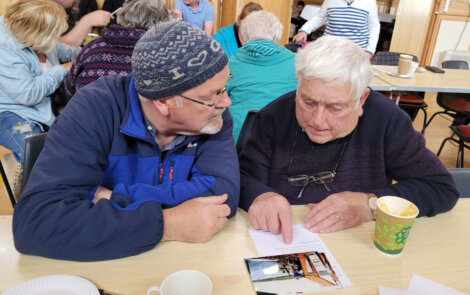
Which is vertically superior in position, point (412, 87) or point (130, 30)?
point (130, 30)

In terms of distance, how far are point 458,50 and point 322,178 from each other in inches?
214

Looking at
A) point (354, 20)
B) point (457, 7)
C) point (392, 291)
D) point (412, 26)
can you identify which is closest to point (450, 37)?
point (457, 7)

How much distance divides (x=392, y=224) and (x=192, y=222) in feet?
1.78

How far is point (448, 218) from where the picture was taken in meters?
1.23

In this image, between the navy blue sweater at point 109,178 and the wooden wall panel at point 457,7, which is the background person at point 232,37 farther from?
the wooden wall panel at point 457,7

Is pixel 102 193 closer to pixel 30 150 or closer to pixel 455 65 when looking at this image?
pixel 30 150

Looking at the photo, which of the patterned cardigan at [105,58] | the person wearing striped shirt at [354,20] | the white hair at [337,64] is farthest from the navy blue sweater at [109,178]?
the person wearing striped shirt at [354,20]

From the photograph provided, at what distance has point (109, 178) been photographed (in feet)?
4.05

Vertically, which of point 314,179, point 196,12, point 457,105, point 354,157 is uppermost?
point 196,12

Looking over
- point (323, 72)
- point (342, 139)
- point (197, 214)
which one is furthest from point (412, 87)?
point (197, 214)

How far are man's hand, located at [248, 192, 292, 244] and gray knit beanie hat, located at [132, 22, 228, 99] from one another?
0.43 metres

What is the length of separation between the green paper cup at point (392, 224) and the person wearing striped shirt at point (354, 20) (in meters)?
2.88

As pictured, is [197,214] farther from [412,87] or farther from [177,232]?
[412,87]

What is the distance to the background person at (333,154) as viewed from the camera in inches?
46.0
